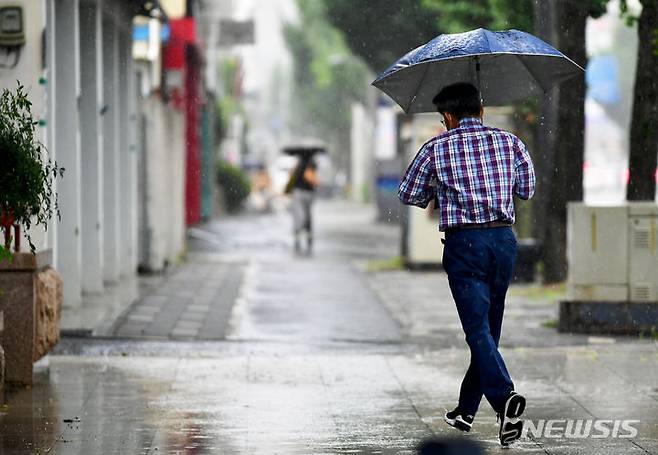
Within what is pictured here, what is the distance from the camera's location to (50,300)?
10.1 metres

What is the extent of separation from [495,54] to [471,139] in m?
0.65

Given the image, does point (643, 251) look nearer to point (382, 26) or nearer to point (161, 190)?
point (161, 190)

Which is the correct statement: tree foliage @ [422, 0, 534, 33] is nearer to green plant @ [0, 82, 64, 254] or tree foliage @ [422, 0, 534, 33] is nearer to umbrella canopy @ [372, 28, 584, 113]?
umbrella canopy @ [372, 28, 584, 113]

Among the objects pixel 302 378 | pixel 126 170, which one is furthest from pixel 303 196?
pixel 302 378

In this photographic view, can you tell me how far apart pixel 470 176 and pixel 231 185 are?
39468mm

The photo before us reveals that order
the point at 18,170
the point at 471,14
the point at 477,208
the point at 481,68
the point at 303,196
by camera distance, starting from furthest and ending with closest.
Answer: the point at 303,196 < the point at 471,14 < the point at 481,68 < the point at 18,170 < the point at 477,208

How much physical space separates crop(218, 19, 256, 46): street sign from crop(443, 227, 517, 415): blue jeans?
2570 cm

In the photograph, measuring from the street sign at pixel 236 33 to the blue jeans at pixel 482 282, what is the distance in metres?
25.7


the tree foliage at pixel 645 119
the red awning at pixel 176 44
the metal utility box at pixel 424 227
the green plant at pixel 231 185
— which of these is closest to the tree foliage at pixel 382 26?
the green plant at pixel 231 185

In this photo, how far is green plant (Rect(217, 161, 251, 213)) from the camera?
46156 mm

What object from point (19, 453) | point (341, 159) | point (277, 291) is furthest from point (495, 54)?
point (341, 159)

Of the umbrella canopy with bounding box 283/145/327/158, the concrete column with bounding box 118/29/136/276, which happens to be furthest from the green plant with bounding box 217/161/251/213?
the concrete column with bounding box 118/29/136/276

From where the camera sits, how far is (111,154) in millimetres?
18781

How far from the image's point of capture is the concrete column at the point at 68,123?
1545cm
